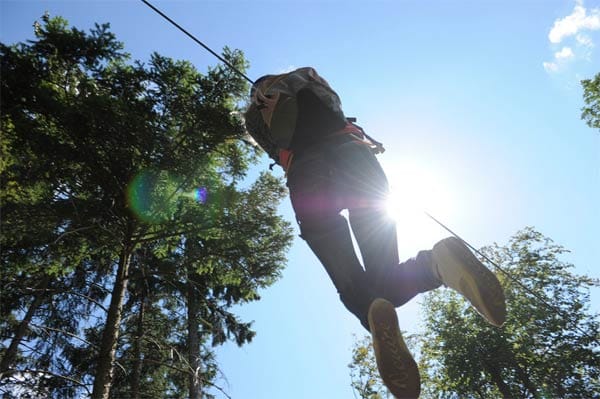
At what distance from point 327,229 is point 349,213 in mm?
175

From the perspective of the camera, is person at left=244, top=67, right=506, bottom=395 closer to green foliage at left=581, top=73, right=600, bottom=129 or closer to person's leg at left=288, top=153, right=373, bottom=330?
person's leg at left=288, top=153, right=373, bottom=330

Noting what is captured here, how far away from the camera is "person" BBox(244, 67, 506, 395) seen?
1.65 m

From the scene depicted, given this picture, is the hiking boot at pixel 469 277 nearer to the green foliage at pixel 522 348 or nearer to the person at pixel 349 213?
the person at pixel 349 213

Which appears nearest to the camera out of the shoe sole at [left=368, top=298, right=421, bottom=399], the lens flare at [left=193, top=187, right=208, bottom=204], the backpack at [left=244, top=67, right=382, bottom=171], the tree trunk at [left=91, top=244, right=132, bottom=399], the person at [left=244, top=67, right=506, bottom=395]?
the shoe sole at [left=368, top=298, right=421, bottom=399]

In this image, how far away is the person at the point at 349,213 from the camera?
5.42 ft

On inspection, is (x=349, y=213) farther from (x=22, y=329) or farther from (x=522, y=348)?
(x=522, y=348)

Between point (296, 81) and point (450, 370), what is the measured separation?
57.9 feet

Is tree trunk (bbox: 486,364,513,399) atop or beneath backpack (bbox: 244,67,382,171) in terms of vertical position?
atop

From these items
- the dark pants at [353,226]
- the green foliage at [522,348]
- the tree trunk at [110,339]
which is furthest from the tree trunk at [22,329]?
the green foliage at [522,348]

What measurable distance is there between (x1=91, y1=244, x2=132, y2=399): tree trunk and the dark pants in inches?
240

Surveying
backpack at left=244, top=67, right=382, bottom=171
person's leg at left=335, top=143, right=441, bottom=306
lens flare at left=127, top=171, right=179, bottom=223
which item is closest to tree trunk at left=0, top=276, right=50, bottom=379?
lens flare at left=127, top=171, right=179, bottom=223

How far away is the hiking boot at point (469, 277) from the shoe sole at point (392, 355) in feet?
0.99

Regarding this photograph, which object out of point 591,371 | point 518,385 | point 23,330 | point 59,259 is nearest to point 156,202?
point 59,259

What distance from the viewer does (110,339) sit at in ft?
22.2
